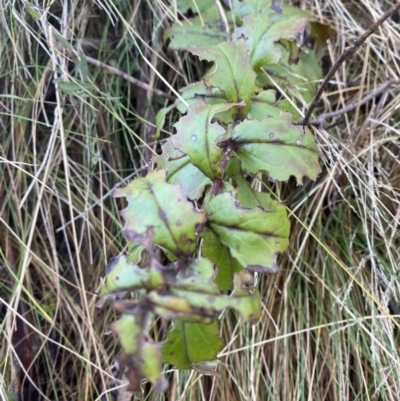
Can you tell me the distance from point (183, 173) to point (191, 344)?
0.80 feet

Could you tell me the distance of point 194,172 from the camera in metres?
0.65

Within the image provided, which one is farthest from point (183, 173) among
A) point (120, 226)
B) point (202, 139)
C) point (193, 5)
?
point (193, 5)

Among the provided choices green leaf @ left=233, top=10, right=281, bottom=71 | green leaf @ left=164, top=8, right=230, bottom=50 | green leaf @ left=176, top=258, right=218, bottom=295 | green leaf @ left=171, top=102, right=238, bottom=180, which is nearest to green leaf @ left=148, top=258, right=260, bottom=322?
green leaf @ left=176, top=258, right=218, bottom=295

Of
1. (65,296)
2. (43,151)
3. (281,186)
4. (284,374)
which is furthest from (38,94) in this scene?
(284,374)

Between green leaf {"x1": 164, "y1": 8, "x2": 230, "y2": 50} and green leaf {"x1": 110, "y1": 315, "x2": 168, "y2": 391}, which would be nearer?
green leaf {"x1": 110, "y1": 315, "x2": 168, "y2": 391}

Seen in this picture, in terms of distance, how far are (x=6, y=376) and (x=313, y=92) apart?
0.79 m

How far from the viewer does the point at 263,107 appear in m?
0.73

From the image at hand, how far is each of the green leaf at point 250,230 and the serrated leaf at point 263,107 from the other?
0.21m

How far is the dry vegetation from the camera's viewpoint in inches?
32.4

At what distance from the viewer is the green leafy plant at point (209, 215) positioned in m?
0.46

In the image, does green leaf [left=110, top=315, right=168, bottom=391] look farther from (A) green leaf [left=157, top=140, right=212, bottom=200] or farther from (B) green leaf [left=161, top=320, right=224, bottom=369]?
(A) green leaf [left=157, top=140, right=212, bottom=200]

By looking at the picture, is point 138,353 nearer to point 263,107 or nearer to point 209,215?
point 209,215

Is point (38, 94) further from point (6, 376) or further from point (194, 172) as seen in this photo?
point (6, 376)

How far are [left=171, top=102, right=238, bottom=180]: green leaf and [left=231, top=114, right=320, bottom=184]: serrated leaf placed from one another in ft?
0.18
